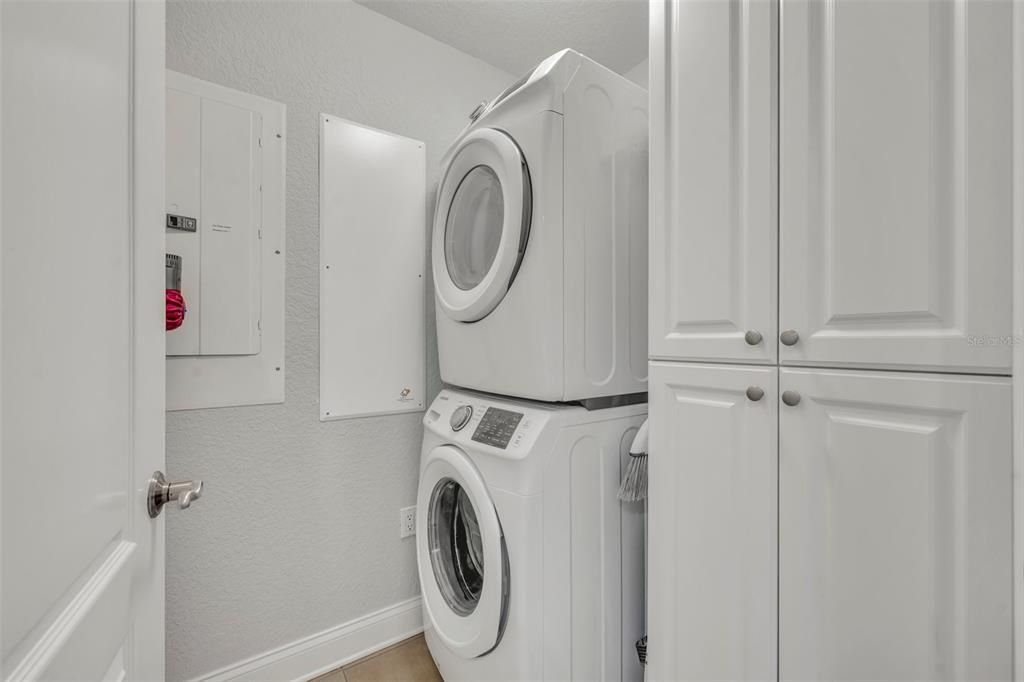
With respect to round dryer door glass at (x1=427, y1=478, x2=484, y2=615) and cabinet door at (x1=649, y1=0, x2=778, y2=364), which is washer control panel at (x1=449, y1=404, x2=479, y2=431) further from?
cabinet door at (x1=649, y1=0, x2=778, y2=364)

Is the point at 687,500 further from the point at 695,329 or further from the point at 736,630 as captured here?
the point at 695,329

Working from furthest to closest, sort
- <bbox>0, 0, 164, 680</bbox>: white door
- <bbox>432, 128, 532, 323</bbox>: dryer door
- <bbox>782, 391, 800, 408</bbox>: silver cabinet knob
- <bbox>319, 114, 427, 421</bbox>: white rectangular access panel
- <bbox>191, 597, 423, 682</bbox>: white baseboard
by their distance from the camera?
<bbox>319, 114, 427, 421</bbox>: white rectangular access panel → <bbox>191, 597, 423, 682</bbox>: white baseboard → <bbox>432, 128, 532, 323</bbox>: dryer door → <bbox>782, 391, 800, 408</bbox>: silver cabinet knob → <bbox>0, 0, 164, 680</bbox>: white door

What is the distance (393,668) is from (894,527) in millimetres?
1671

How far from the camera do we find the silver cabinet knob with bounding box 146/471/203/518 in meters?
0.66

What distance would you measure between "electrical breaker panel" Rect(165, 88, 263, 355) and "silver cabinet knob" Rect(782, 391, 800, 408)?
5.06ft

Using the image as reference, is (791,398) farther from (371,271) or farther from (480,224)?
(371,271)

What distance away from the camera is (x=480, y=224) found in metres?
1.45

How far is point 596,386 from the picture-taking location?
4.13 ft

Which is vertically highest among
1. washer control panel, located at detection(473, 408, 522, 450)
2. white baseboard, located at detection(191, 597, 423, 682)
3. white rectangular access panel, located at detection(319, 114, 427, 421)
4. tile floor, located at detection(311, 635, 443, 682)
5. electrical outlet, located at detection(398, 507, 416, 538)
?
white rectangular access panel, located at detection(319, 114, 427, 421)

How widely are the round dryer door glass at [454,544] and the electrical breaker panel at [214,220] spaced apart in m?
0.85

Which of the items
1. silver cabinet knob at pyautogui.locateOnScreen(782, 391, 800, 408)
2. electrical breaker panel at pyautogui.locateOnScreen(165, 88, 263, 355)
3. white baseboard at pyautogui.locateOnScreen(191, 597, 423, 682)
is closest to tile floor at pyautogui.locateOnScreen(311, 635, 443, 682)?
white baseboard at pyautogui.locateOnScreen(191, 597, 423, 682)

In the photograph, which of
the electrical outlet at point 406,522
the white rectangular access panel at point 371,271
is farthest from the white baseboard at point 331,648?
the white rectangular access panel at point 371,271

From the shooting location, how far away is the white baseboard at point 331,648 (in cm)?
145

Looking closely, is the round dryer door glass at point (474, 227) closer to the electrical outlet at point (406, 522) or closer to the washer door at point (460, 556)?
the washer door at point (460, 556)
